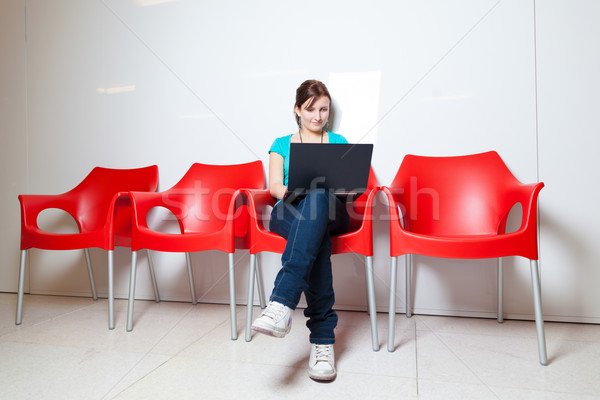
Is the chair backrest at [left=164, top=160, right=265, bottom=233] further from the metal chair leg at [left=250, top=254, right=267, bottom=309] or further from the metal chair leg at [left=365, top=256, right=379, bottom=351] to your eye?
the metal chair leg at [left=365, top=256, right=379, bottom=351]

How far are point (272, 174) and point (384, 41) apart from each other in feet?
2.91

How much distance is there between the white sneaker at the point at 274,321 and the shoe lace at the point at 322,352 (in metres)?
0.18

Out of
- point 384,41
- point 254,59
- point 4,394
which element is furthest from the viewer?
point 254,59

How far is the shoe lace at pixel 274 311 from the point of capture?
100 centimetres

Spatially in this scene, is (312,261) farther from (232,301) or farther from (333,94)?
(333,94)

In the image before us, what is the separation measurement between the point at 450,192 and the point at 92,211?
1864 millimetres

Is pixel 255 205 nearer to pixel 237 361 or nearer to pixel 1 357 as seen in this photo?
pixel 237 361

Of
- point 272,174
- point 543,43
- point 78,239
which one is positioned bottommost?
point 78,239

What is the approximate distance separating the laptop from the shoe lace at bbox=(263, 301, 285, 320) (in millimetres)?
417

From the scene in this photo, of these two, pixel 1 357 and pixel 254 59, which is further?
pixel 254 59

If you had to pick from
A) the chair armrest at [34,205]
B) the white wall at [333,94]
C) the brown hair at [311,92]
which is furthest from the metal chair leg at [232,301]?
the chair armrest at [34,205]

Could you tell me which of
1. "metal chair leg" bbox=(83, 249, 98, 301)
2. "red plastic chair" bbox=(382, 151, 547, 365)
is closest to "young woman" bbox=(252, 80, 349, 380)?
"red plastic chair" bbox=(382, 151, 547, 365)

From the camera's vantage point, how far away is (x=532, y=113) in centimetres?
163

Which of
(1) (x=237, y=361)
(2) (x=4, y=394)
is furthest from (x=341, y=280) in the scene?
(2) (x=4, y=394)
